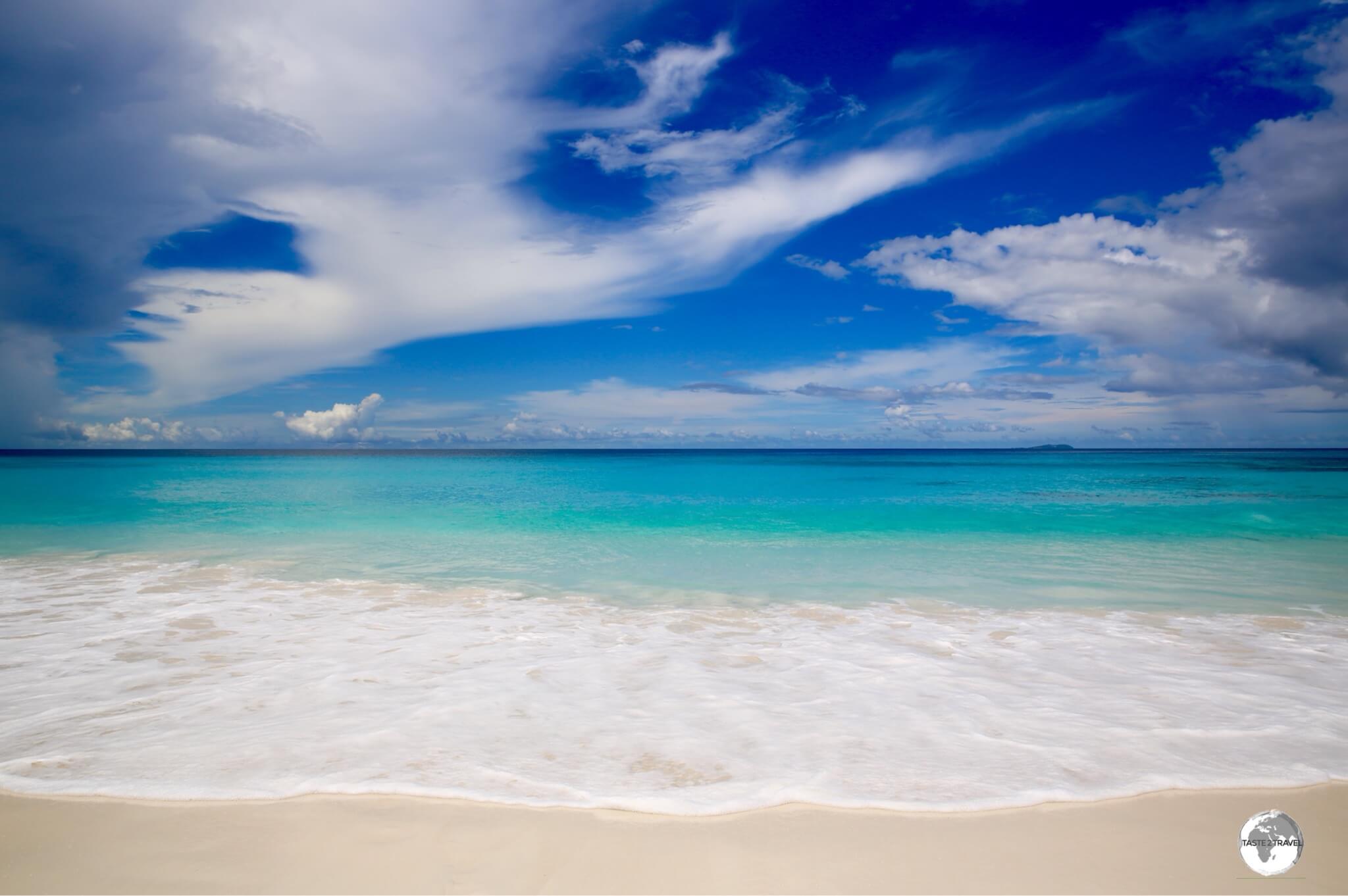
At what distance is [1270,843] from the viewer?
10.0 ft

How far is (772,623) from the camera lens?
7.59 metres

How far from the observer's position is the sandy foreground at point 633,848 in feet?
9.08

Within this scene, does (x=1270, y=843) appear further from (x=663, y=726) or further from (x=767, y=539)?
(x=767, y=539)

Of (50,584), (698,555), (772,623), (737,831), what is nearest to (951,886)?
(737,831)

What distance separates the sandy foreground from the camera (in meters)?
2.77

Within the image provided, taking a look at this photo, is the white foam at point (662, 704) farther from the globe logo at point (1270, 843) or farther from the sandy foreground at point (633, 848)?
the globe logo at point (1270, 843)

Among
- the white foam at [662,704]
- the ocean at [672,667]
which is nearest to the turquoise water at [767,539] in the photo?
the ocean at [672,667]

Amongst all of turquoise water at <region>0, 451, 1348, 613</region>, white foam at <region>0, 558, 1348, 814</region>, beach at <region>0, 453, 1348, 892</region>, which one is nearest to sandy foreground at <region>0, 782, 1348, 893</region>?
beach at <region>0, 453, 1348, 892</region>

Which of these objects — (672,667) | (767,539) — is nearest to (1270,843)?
(672,667)

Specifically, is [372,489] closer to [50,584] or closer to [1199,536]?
A: [50,584]

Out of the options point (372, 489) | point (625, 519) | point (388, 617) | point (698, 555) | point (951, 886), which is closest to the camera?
point (951, 886)

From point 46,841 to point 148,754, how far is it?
832 mm

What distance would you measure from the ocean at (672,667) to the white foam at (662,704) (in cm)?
3

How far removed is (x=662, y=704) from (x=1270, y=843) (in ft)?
11.0
